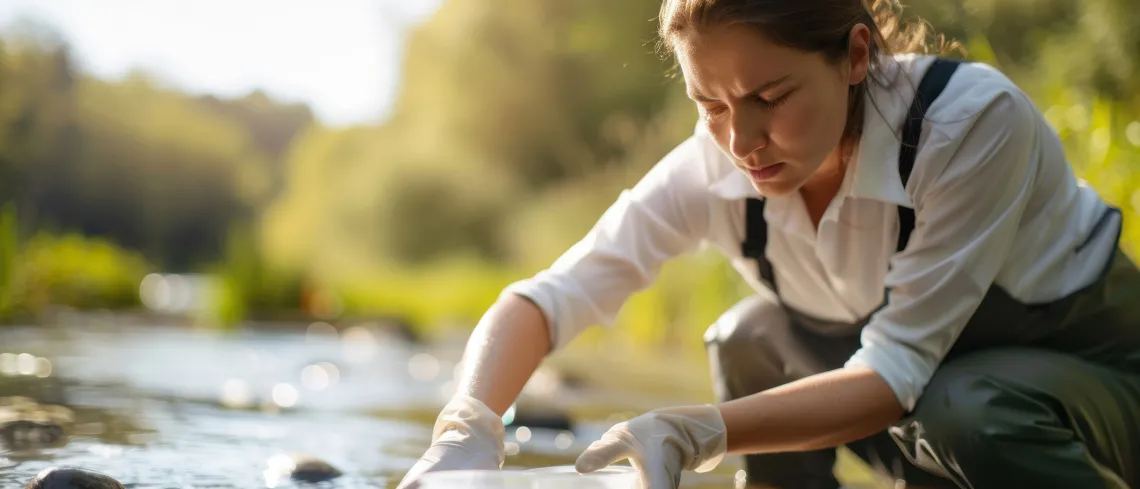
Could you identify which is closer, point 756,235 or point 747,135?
point 747,135

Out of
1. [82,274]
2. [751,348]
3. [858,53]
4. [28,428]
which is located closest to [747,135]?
[858,53]

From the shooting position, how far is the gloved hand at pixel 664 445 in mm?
1139

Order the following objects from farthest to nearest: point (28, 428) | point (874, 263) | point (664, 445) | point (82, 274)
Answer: point (82, 274) → point (28, 428) → point (874, 263) → point (664, 445)

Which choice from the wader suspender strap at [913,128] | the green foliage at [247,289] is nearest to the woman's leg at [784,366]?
the wader suspender strap at [913,128]

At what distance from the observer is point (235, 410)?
2693 millimetres

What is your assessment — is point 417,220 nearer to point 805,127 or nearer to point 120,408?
point 120,408

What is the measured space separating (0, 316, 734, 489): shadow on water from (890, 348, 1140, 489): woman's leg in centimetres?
61

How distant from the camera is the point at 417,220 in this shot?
→ 12617 millimetres

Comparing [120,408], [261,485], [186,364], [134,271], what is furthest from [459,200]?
[261,485]

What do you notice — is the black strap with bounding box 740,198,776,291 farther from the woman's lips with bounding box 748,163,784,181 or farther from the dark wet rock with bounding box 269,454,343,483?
the dark wet rock with bounding box 269,454,343,483

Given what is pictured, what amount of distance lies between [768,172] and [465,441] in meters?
0.50

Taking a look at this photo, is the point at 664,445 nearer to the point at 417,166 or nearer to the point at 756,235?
the point at 756,235

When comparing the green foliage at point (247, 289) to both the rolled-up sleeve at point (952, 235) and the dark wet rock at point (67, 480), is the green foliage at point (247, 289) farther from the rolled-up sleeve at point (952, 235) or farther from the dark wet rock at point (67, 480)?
the rolled-up sleeve at point (952, 235)

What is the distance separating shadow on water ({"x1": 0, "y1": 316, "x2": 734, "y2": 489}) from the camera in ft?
5.62
